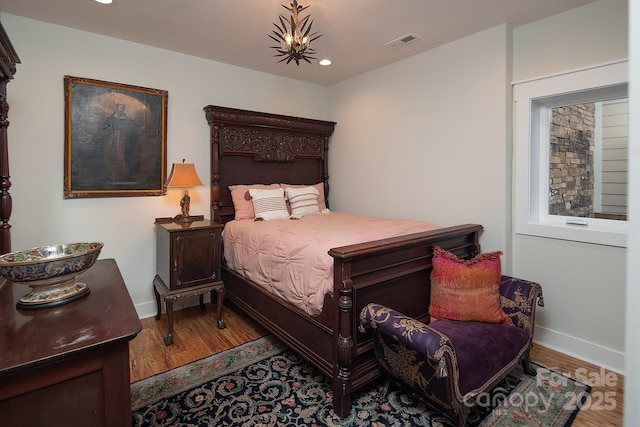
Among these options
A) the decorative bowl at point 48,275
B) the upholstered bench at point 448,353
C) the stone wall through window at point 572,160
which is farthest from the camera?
the stone wall through window at point 572,160

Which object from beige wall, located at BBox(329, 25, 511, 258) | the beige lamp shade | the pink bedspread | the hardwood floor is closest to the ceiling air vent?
beige wall, located at BBox(329, 25, 511, 258)

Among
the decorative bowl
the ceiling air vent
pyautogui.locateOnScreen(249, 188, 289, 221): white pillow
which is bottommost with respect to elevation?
the decorative bowl

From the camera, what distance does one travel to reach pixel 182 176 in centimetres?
308

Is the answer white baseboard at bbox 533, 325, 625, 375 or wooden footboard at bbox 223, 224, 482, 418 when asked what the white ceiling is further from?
white baseboard at bbox 533, 325, 625, 375

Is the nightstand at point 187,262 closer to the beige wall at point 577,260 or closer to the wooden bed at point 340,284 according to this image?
the wooden bed at point 340,284

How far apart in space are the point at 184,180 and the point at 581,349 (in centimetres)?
361

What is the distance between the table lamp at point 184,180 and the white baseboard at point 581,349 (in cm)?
330

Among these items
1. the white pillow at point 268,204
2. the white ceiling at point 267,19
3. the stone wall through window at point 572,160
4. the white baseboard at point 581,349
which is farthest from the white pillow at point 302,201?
the white baseboard at point 581,349

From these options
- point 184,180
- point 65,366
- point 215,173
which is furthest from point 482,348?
point 215,173

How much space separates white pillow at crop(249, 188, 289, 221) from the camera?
3.42 metres

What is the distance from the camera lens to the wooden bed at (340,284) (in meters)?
1.82

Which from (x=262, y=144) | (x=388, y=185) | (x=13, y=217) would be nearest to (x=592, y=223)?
(x=388, y=185)

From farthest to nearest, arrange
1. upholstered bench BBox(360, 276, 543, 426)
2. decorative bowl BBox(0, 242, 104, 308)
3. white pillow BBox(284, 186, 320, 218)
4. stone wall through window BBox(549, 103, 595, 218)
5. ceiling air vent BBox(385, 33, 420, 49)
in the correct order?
white pillow BBox(284, 186, 320, 218) → ceiling air vent BBox(385, 33, 420, 49) → stone wall through window BBox(549, 103, 595, 218) → upholstered bench BBox(360, 276, 543, 426) → decorative bowl BBox(0, 242, 104, 308)

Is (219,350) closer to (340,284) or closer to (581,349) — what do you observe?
(340,284)
